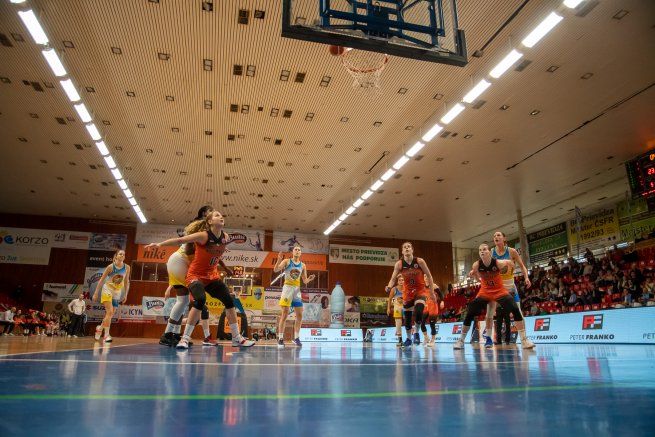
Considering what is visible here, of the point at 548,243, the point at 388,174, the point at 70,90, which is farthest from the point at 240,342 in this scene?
the point at 548,243

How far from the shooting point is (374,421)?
120cm

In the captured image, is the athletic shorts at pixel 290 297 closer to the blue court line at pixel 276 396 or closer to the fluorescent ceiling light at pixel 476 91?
the blue court line at pixel 276 396

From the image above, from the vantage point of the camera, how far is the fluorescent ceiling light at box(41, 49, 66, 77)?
35.2ft

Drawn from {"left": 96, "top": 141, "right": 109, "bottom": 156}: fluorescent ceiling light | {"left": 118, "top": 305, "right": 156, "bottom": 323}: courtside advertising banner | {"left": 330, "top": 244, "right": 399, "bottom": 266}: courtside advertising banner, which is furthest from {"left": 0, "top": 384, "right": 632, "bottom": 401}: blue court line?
{"left": 330, "top": 244, "right": 399, "bottom": 266}: courtside advertising banner

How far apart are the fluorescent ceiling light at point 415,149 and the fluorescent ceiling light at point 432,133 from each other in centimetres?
42

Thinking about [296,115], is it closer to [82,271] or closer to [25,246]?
[82,271]

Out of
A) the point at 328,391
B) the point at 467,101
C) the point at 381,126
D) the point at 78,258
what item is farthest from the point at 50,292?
the point at 328,391

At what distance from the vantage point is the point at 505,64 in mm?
11133

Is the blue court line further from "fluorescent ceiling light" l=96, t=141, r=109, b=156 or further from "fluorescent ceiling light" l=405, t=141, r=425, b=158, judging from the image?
"fluorescent ceiling light" l=96, t=141, r=109, b=156

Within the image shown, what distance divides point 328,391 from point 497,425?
0.84 metres

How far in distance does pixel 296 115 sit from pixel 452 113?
511cm

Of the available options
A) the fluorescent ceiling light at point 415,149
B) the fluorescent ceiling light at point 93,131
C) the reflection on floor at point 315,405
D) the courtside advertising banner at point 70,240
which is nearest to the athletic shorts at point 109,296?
the fluorescent ceiling light at point 93,131

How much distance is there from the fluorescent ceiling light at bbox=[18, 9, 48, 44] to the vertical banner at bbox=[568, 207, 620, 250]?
26.0 meters

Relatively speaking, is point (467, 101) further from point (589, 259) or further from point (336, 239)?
point (336, 239)
